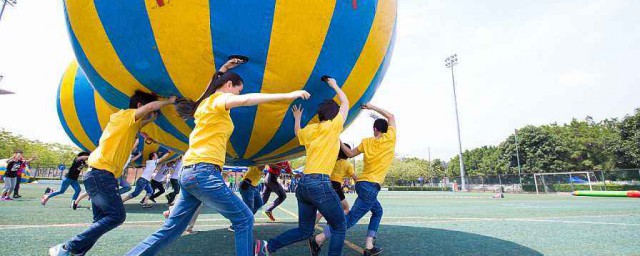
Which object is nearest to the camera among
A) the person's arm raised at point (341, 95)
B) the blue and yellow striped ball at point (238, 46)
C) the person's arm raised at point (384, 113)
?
the blue and yellow striped ball at point (238, 46)

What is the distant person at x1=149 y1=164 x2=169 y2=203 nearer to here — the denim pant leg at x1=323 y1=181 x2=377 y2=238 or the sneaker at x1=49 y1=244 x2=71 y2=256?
the sneaker at x1=49 y1=244 x2=71 y2=256

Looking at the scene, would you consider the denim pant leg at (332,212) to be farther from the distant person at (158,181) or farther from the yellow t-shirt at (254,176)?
the distant person at (158,181)

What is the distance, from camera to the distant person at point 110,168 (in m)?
2.75

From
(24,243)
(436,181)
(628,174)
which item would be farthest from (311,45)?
(436,181)

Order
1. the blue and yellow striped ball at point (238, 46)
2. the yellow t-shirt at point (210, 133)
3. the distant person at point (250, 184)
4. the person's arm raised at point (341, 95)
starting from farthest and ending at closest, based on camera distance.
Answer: the distant person at point (250, 184), the person's arm raised at point (341, 95), the yellow t-shirt at point (210, 133), the blue and yellow striped ball at point (238, 46)

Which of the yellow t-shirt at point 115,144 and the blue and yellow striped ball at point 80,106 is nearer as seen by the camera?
the yellow t-shirt at point 115,144

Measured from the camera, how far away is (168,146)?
3.51m

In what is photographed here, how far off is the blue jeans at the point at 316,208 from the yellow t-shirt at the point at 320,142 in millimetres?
82

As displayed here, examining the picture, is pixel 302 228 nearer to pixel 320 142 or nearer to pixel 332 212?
pixel 332 212

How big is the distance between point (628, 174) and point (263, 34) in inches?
1322

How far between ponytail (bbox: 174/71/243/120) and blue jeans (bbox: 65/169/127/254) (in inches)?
36.2

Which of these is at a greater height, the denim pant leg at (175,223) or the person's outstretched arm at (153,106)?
the person's outstretched arm at (153,106)

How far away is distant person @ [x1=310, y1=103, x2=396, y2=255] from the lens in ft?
12.0

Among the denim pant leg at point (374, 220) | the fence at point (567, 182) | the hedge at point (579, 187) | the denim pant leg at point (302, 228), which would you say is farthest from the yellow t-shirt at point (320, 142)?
the hedge at point (579, 187)
